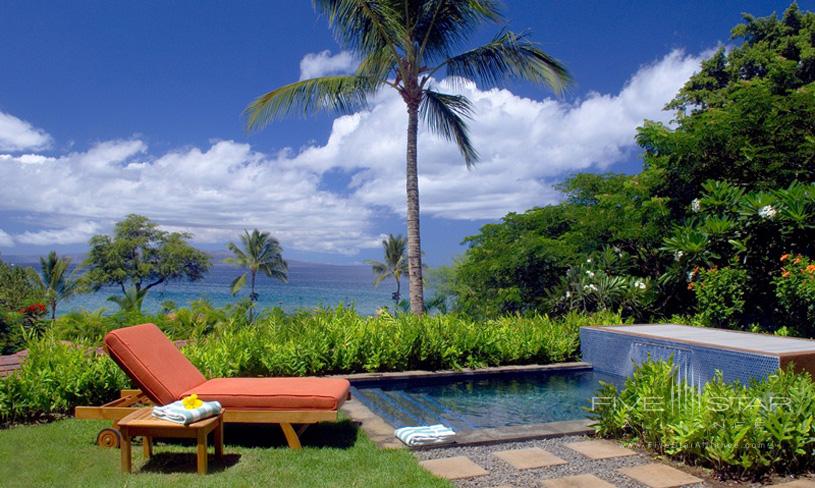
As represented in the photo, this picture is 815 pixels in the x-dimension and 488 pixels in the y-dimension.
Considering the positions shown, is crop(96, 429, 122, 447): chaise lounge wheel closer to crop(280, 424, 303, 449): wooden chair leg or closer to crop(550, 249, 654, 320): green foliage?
crop(280, 424, 303, 449): wooden chair leg

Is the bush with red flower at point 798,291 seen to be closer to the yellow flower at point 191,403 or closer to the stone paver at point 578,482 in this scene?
the stone paver at point 578,482

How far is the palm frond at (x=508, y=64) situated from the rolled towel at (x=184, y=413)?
8594mm

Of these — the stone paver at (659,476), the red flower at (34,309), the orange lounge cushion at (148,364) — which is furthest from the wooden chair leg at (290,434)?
the red flower at (34,309)

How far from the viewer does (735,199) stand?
9.92 meters

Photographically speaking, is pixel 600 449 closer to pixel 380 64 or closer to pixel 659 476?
pixel 659 476

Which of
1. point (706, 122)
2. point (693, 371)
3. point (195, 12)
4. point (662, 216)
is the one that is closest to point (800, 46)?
point (706, 122)

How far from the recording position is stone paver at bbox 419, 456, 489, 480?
11.7 feet

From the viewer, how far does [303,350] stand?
6645 mm

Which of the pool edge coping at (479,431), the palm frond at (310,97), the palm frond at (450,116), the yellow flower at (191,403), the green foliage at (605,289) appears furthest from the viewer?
the palm frond at (450,116)

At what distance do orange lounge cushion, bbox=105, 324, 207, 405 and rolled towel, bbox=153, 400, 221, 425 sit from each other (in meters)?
0.42

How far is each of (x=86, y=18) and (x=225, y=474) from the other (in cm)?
1628

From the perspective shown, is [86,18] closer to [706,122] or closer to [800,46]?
[706,122]

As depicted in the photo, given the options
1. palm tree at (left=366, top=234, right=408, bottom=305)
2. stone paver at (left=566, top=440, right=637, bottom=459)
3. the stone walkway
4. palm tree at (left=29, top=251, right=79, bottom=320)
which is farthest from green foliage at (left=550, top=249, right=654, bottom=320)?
palm tree at (left=366, top=234, right=408, bottom=305)

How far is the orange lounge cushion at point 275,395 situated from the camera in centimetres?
421
